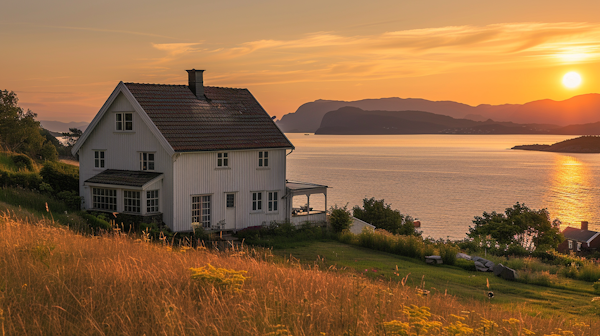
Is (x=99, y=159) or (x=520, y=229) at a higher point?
(x=99, y=159)

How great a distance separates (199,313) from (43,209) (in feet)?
84.1

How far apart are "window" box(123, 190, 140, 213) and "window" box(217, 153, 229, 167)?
209 inches

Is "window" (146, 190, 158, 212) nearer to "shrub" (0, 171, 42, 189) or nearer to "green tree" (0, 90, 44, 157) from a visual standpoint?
"shrub" (0, 171, 42, 189)

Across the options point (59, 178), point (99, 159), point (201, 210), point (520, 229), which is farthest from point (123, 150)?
point (520, 229)

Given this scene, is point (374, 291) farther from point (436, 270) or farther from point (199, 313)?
point (436, 270)

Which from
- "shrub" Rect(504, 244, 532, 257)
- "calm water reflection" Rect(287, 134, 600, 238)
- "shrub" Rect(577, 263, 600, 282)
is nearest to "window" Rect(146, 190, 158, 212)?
"shrub" Rect(504, 244, 532, 257)

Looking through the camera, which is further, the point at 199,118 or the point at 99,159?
the point at 99,159

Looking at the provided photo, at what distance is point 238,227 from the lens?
32094mm

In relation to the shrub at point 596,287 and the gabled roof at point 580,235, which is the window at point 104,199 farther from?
the gabled roof at point 580,235

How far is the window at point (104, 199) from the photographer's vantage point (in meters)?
30.5

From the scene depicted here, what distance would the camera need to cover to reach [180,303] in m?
6.50

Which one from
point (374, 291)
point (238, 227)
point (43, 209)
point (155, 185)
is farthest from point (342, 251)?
point (374, 291)

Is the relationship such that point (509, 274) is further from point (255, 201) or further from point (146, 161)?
point (146, 161)

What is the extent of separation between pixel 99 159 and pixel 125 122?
11.1ft
